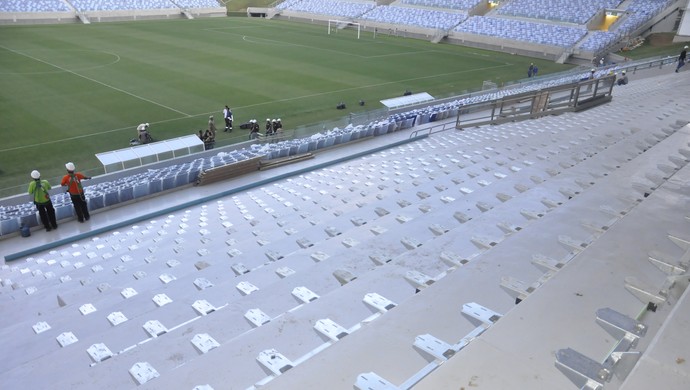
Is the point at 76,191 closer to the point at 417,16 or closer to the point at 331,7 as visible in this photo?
the point at 417,16

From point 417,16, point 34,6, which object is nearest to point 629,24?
point 417,16

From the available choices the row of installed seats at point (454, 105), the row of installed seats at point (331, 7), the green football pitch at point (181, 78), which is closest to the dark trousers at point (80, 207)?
the green football pitch at point (181, 78)

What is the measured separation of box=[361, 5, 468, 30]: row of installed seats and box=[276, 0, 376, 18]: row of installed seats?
4.77 feet

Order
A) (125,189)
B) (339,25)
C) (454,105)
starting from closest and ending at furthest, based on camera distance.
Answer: (125,189), (454,105), (339,25)

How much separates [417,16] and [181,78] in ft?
97.4

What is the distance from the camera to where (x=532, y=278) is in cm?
398

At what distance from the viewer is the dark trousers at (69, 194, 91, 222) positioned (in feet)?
36.1

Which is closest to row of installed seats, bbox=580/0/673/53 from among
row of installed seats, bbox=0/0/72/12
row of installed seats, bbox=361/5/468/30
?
row of installed seats, bbox=361/5/468/30

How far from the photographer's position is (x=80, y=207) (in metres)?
11.2

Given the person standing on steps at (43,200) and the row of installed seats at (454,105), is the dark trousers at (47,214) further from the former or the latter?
the row of installed seats at (454,105)

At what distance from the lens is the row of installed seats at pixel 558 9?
43.0 metres

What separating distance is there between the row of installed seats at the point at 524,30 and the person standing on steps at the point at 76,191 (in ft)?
121

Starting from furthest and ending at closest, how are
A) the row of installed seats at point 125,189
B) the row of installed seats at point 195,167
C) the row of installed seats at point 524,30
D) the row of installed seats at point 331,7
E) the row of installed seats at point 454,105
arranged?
the row of installed seats at point 331,7
the row of installed seats at point 524,30
the row of installed seats at point 454,105
the row of installed seats at point 195,167
the row of installed seats at point 125,189

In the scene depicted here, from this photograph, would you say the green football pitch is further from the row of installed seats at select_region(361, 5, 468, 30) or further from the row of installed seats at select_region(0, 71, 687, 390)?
the row of installed seats at select_region(0, 71, 687, 390)
